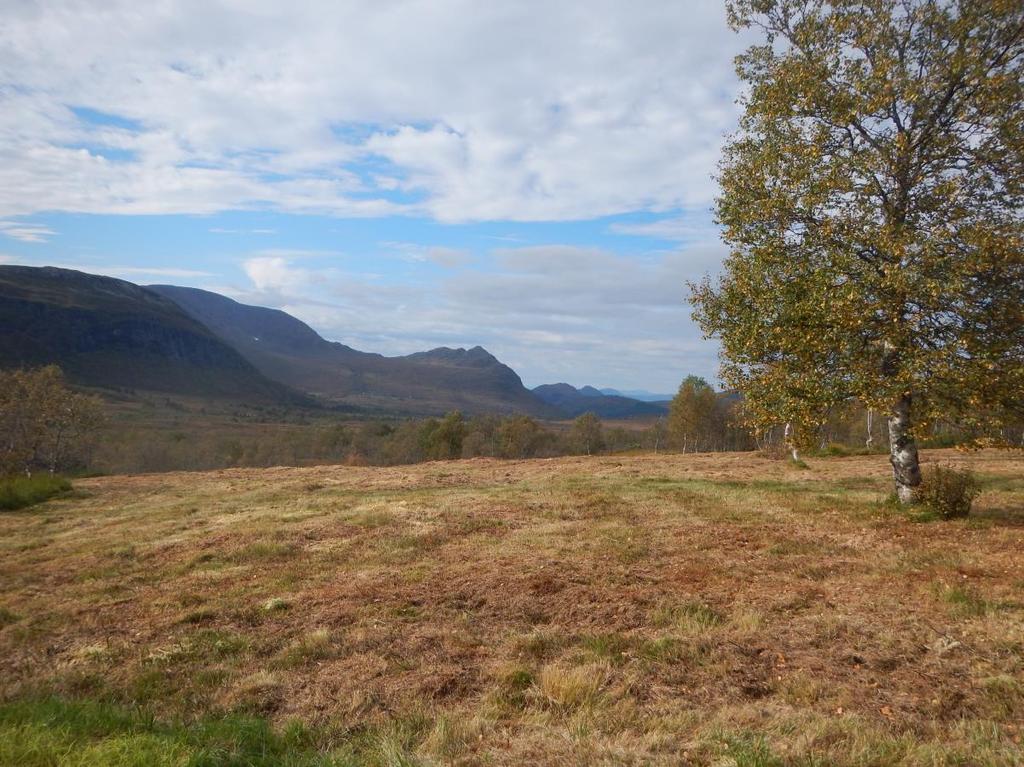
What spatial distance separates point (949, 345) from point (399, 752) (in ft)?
45.7

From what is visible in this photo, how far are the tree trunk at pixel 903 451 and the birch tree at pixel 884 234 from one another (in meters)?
0.04

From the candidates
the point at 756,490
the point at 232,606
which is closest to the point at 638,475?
the point at 756,490

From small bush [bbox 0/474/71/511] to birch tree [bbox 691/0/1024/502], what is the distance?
30360mm

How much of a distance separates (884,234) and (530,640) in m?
12.1

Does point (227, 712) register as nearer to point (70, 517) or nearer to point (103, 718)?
point (103, 718)

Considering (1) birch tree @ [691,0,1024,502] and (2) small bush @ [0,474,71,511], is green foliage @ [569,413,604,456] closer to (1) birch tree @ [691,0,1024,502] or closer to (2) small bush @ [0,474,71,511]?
(2) small bush @ [0,474,71,511]

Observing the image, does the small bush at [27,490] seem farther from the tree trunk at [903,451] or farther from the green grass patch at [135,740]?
the tree trunk at [903,451]

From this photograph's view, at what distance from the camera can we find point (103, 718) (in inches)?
242

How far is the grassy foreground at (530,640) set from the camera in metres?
5.50

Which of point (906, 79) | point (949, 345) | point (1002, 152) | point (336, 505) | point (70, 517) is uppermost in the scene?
point (906, 79)

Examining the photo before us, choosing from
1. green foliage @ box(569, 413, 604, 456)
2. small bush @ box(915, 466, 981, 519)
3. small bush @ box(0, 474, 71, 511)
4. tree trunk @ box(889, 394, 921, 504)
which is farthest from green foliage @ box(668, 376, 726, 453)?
small bush @ box(0, 474, 71, 511)

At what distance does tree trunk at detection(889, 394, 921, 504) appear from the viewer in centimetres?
1516

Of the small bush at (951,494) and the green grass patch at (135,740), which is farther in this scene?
the small bush at (951,494)

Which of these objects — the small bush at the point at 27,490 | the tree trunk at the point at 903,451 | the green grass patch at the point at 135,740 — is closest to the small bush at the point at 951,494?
the tree trunk at the point at 903,451
